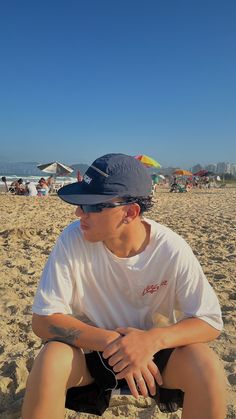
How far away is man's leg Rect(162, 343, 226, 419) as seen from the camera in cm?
159

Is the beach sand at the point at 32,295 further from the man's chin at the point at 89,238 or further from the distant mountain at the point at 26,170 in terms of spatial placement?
the distant mountain at the point at 26,170

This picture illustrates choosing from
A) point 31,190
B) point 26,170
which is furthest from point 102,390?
point 26,170

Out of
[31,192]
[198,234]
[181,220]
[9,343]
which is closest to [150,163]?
[31,192]

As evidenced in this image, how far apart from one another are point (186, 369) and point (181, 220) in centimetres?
878

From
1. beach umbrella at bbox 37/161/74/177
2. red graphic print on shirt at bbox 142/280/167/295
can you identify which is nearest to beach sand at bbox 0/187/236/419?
red graphic print on shirt at bbox 142/280/167/295

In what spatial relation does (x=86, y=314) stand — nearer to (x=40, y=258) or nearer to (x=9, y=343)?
(x=9, y=343)

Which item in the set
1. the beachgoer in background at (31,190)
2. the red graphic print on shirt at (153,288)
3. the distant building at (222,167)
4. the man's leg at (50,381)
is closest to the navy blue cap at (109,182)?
the red graphic print on shirt at (153,288)

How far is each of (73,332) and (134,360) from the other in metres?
0.30

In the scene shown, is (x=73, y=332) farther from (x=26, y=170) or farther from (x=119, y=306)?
(x=26, y=170)

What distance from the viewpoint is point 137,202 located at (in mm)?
1902

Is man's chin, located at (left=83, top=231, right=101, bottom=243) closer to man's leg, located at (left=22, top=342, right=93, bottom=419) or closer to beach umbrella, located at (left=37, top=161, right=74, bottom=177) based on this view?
man's leg, located at (left=22, top=342, right=93, bottom=419)

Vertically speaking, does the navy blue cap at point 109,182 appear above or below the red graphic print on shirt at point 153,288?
above

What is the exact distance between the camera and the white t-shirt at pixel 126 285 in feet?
6.07

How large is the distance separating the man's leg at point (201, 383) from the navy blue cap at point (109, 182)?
733 millimetres
